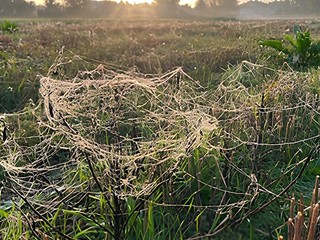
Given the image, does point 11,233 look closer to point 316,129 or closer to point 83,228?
point 83,228

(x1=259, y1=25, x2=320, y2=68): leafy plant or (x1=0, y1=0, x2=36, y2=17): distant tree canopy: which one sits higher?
(x1=259, y1=25, x2=320, y2=68): leafy plant

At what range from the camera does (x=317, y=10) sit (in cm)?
6606

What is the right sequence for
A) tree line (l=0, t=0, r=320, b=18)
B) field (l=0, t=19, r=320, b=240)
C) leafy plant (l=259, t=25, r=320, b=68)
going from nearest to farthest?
field (l=0, t=19, r=320, b=240)
leafy plant (l=259, t=25, r=320, b=68)
tree line (l=0, t=0, r=320, b=18)

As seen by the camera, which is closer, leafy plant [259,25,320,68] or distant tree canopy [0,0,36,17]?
leafy plant [259,25,320,68]

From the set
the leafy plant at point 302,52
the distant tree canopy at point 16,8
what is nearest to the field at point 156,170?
the leafy plant at point 302,52

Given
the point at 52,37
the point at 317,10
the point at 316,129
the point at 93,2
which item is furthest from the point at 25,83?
the point at 317,10

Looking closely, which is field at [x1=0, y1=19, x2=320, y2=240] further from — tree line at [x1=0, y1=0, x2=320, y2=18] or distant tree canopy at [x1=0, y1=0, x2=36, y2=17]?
distant tree canopy at [x1=0, y1=0, x2=36, y2=17]

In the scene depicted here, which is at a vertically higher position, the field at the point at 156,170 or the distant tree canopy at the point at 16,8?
the field at the point at 156,170

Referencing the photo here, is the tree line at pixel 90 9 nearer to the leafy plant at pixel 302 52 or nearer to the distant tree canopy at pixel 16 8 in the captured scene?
the distant tree canopy at pixel 16 8

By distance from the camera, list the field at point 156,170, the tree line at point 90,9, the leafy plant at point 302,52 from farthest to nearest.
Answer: the tree line at point 90,9 < the leafy plant at point 302,52 < the field at point 156,170

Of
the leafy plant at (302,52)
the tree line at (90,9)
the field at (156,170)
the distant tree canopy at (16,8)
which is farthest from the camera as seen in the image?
the distant tree canopy at (16,8)

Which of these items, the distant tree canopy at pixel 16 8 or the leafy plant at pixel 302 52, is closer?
the leafy plant at pixel 302 52

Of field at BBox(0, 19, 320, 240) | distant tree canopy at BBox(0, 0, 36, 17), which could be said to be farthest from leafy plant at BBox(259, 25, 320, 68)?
distant tree canopy at BBox(0, 0, 36, 17)

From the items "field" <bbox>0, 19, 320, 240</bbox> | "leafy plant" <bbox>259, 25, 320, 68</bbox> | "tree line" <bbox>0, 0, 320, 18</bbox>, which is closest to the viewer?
"field" <bbox>0, 19, 320, 240</bbox>
